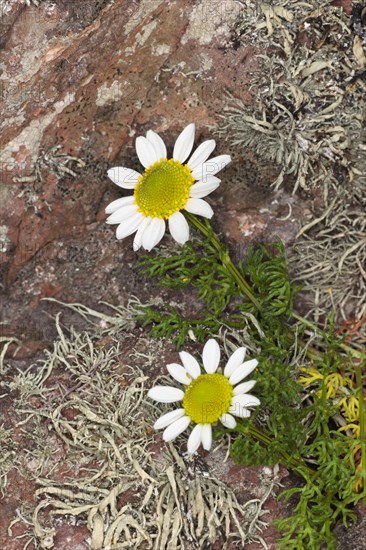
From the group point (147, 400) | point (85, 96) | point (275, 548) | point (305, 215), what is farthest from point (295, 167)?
point (275, 548)

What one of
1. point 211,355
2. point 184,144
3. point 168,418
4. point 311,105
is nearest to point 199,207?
point 184,144

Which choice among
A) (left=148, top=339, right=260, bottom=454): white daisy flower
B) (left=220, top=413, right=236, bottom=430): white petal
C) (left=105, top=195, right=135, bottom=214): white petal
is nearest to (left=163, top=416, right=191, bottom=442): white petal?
(left=148, top=339, right=260, bottom=454): white daisy flower

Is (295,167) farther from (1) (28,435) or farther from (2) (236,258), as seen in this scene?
(1) (28,435)

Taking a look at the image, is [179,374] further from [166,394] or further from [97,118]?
[97,118]

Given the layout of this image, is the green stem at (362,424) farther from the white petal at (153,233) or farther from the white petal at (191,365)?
the white petal at (153,233)

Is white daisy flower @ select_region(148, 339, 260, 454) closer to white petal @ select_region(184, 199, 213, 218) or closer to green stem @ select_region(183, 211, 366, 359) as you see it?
green stem @ select_region(183, 211, 366, 359)

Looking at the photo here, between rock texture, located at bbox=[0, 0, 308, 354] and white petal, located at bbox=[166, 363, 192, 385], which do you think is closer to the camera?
white petal, located at bbox=[166, 363, 192, 385]
